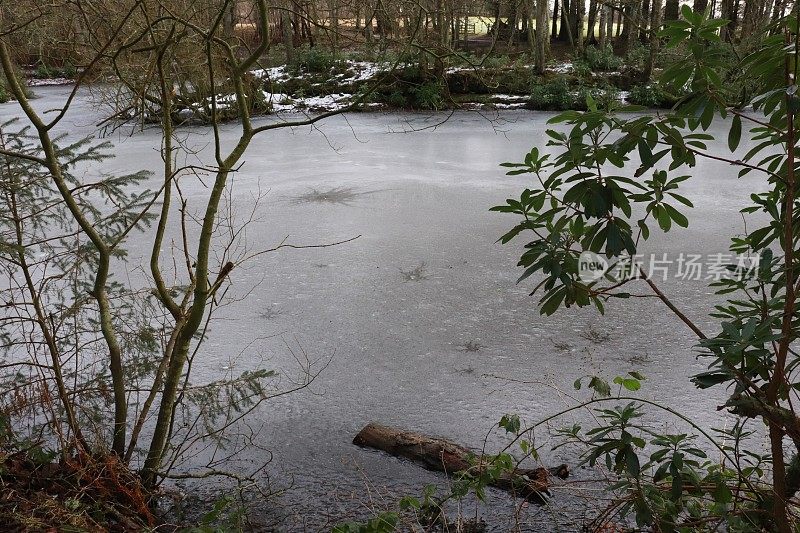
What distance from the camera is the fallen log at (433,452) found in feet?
8.08

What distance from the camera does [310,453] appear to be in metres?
2.77

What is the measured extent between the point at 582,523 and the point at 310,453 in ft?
3.51

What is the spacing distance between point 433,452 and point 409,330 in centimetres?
117

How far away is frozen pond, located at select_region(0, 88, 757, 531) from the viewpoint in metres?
2.74

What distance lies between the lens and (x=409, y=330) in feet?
12.3

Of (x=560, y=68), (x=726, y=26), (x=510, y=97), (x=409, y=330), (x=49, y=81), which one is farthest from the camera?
(x=49, y=81)

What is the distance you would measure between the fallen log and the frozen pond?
0.05 m

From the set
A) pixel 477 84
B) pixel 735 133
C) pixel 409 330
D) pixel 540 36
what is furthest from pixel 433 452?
pixel 540 36

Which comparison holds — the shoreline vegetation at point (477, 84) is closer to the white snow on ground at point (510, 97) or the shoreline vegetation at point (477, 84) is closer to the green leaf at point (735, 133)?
the white snow on ground at point (510, 97)

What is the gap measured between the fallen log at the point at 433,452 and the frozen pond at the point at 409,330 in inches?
1.8

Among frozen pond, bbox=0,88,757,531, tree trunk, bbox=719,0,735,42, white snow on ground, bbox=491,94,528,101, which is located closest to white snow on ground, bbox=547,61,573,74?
white snow on ground, bbox=491,94,528,101

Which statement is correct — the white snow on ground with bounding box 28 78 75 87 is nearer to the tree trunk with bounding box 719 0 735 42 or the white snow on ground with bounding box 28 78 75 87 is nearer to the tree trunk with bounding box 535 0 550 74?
the tree trunk with bounding box 535 0 550 74

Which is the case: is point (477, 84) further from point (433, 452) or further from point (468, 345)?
point (433, 452)

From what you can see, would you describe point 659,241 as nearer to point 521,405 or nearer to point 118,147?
point 521,405
